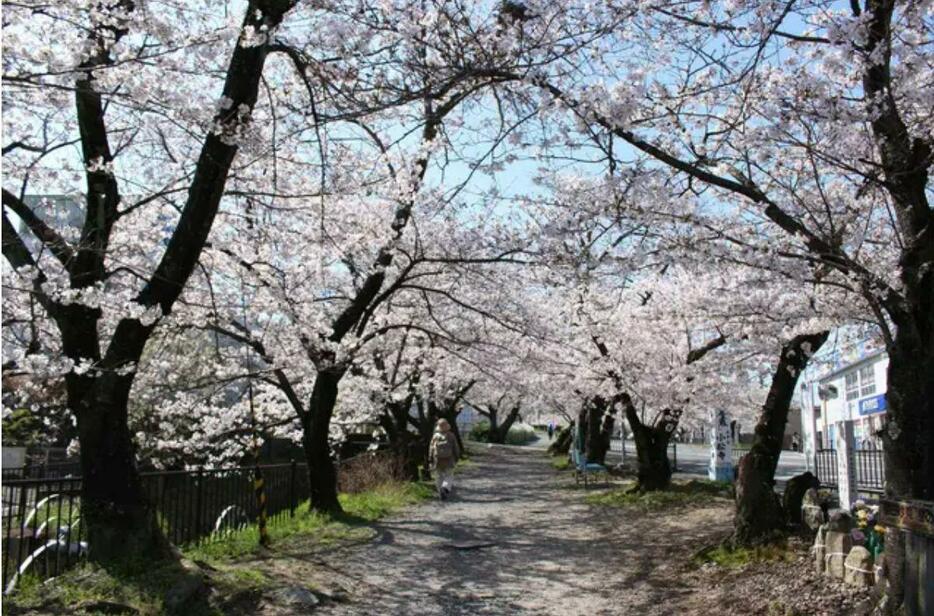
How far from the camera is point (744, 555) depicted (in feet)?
30.7

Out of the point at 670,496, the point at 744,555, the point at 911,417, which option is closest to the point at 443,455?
the point at 670,496

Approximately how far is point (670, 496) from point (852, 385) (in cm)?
2822

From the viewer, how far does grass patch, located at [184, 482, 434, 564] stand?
1016 cm

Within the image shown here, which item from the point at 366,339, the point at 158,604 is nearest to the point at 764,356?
the point at 366,339

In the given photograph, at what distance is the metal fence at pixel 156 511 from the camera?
8.17m

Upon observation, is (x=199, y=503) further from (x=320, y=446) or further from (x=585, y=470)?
(x=585, y=470)

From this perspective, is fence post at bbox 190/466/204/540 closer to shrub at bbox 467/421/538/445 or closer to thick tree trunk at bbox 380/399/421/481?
thick tree trunk at bbox 380/399/421/481

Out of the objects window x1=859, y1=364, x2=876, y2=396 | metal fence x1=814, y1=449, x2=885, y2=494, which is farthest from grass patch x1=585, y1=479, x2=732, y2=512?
window x1=859, y1=364, x2=876, y2=396

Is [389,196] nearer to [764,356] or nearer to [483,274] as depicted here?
[483,274]

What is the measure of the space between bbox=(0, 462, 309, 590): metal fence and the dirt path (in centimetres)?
212

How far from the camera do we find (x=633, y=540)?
1250 centimetres

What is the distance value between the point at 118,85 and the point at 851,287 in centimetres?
702

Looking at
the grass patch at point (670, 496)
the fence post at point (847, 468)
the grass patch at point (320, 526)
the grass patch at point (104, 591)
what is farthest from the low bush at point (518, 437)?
the grass patch at point (104, 591)

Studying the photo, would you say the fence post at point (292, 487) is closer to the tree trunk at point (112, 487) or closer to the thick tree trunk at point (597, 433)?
the tree trunk at point (112, 487)
